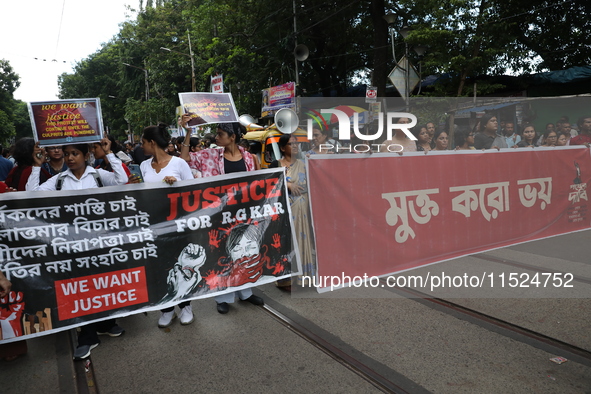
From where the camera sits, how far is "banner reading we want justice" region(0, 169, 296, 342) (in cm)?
342

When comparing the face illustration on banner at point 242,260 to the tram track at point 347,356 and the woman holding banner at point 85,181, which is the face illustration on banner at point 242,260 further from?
the woman holding banner at point 85,181

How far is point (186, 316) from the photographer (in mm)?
4281

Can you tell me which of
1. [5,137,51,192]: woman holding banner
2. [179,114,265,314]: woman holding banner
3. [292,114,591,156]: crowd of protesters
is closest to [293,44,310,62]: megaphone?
[292,114,591,156]: crowd of protesters

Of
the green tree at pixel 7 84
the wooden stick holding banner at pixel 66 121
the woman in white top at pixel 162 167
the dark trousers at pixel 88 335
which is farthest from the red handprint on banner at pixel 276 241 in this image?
the green tree at pixel 7 84

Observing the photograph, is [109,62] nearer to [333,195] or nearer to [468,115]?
[468,115]

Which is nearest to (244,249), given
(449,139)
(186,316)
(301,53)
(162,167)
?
(186,316)

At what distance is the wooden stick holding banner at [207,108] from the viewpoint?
435cm

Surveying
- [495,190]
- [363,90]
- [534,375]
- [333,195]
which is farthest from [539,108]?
[363,90]

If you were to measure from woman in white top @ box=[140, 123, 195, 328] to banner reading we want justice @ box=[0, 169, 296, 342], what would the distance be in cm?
19

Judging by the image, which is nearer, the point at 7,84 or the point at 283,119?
the point at 283,119

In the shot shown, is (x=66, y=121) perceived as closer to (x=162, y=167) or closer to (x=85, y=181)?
(x=85, y=181)

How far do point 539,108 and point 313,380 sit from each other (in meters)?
10.7

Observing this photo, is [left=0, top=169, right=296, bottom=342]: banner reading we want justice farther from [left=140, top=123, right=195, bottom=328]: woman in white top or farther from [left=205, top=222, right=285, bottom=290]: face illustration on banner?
[left=140, top=123, right=195, bottom=328]: woman in white top

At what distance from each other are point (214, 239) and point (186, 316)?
781 mm
